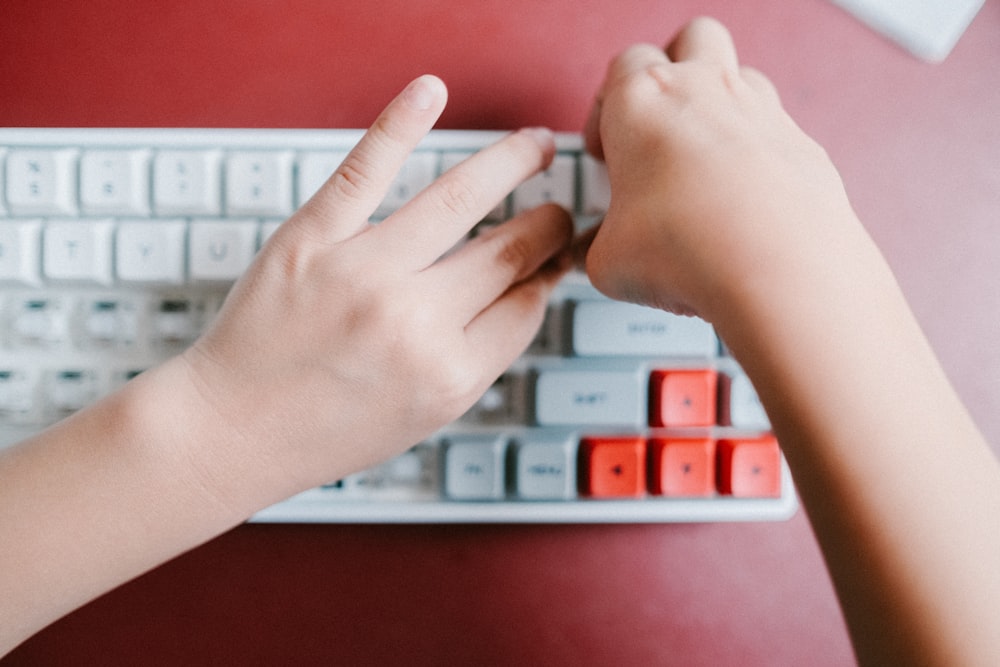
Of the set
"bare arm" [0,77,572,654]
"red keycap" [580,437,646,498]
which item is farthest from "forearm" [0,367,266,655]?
"red keycap" [580,437,646,498]

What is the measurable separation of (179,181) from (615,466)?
30 centimetres

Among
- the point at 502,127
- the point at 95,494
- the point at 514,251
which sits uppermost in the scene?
the point at 502,127

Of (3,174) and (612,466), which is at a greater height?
(3,174)

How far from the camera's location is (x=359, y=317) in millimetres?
347

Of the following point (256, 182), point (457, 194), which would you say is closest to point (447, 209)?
point (457, 194)

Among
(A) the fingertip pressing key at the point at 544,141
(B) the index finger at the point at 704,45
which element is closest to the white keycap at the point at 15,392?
(A) the fingertip pressing key at the point at 544,141

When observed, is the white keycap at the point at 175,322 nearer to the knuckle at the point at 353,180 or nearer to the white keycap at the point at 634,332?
the knuckle at the point at 353,180

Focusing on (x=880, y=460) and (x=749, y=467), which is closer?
(x=880, y=460)

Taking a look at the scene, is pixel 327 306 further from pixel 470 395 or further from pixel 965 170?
pixel 965 170

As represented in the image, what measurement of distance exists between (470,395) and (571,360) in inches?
2.7

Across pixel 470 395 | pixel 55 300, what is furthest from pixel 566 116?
pixel 55 300

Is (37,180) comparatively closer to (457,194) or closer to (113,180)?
(113,180)

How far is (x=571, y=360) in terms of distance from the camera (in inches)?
15.5

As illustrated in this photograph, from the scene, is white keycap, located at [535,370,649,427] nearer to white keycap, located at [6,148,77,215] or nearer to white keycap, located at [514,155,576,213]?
white keycap, located at [514,155,576,213]
